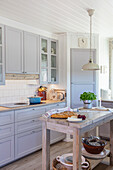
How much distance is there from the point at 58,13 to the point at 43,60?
133 centimetres

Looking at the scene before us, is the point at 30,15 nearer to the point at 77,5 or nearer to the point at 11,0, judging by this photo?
the point at 11,0

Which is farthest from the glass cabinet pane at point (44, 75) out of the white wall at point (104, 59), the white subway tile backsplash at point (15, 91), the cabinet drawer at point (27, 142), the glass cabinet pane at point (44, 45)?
the white wall at point (104, 59)

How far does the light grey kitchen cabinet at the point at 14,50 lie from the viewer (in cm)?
356

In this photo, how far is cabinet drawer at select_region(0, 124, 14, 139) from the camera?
304 cm

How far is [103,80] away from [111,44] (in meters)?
1.25

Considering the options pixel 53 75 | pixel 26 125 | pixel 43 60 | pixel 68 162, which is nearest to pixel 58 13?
pixel 43 60

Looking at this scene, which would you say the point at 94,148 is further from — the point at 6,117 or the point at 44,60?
the point at 44,60

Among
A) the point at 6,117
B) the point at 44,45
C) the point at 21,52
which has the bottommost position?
the point at 6,117

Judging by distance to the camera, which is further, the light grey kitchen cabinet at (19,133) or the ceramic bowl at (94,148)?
the light grey kitchen cabinet at (19,133)

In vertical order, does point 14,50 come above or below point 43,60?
above

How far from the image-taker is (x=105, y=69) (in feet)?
18.4

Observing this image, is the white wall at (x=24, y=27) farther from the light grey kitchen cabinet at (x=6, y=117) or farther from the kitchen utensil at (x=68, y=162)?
the kitchen utensil at (x=68, y=162)

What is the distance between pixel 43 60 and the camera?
14.5 ft

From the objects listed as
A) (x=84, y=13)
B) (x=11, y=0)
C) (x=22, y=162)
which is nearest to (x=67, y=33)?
(x=84, y=13)
